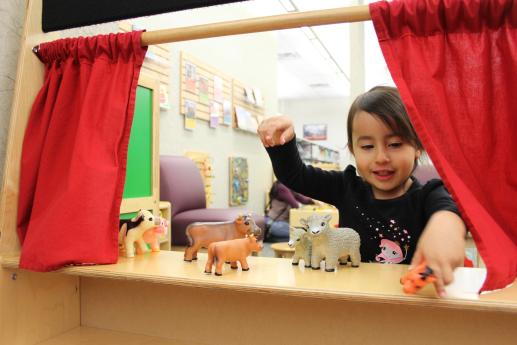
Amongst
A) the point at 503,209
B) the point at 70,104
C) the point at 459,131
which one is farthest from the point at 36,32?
the point at 503,209

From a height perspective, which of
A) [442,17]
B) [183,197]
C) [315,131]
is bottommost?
[183,197]

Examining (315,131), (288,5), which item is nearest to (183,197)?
(288,5)

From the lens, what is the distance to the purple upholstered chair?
278 centimetres

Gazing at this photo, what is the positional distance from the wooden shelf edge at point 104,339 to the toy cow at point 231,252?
0.98 feet

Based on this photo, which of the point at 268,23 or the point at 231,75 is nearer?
the point at 268,23

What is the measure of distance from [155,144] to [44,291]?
0.93 m

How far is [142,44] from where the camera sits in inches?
39.5

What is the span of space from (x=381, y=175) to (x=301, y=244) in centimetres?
27

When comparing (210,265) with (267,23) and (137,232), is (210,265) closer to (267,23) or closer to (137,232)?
(137,232)

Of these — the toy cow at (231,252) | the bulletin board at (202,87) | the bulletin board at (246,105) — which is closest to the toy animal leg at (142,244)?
the toy cow at (231,252)

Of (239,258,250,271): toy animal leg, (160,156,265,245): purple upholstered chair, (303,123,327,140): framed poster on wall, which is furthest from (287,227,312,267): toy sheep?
(303,123,327,140): framed poster on wall

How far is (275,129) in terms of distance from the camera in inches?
40.4

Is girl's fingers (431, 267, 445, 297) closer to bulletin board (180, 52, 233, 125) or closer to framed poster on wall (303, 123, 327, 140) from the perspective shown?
bulletin board (180, 52, 233, 125)

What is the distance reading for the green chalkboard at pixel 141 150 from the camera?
1723mm
